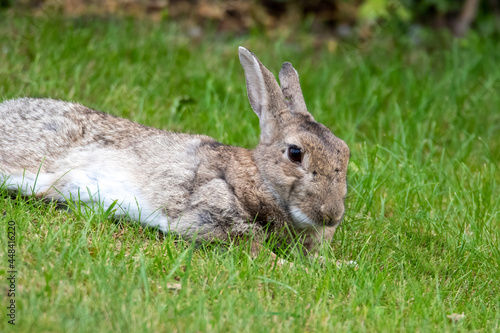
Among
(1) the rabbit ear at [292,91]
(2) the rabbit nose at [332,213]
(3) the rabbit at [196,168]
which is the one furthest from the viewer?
(1) the rabbit ear at [292,91]

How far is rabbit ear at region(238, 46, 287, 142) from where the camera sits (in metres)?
4.91

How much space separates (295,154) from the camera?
4.59 m

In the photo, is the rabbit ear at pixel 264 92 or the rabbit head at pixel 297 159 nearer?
the rabbit head at pixel 297 159

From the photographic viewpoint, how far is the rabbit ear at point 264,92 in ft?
16.1

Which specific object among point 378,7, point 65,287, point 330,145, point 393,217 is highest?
point 378,7

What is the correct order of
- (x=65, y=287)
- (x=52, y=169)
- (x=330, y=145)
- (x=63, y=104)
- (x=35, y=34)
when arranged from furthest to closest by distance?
(x=35, y=34) < (x=63, y=104) < (x=52, y=169) < (x=330, y=145) < (x=65, y=287)

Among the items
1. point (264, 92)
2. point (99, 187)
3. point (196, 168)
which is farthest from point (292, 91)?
point (99, 187)

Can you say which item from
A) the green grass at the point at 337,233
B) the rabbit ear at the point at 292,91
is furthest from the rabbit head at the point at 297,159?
the green grass at the point at 337,233

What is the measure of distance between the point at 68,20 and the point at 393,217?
491 cm

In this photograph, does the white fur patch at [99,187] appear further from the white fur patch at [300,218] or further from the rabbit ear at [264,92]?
the rabbit ear at [264,92]

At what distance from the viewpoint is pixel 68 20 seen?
8266 mm

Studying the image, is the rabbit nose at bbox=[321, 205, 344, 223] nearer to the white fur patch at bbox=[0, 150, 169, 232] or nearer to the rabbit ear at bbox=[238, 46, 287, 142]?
the rabbit ear at bbox=[238, 46, 287, 142]

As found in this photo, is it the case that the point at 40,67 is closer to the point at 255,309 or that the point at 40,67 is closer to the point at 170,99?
the point at 170,99

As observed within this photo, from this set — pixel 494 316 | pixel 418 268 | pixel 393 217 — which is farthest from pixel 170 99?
pixel 494 316
